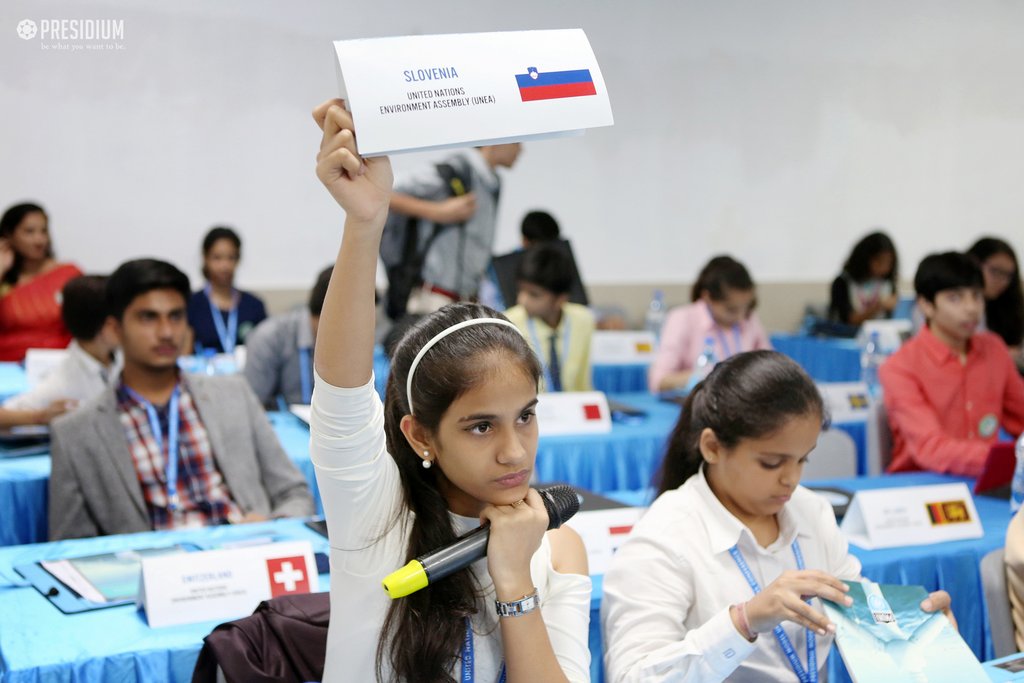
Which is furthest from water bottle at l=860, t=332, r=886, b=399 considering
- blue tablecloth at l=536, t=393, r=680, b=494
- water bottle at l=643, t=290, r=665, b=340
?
blue tablecloth at l=536, t=393, r=680, b=494

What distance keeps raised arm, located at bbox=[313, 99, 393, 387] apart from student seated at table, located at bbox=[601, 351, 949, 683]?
688 mm

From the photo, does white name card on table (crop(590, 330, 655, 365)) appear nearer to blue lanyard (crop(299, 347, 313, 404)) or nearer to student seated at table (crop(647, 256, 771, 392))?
student seated at table (crop(647, 256, 771, 392))

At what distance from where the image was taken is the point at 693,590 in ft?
5.72

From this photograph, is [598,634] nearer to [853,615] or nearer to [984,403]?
[853,615]

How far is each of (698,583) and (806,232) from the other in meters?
6.83

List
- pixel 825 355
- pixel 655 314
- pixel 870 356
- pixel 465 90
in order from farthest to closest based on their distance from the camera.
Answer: pixel 655 314 < pixel 825 355 < pixel 870 356 < pixel 465 90

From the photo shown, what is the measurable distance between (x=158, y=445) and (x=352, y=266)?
65.5 inches

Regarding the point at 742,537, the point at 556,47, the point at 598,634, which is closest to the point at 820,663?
the point at 742,537

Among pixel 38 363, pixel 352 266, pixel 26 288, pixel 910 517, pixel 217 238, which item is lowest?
pixel 910 517

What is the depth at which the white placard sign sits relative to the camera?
7.25ft

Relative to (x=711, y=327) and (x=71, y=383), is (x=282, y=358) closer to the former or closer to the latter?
(x=71, y=383)

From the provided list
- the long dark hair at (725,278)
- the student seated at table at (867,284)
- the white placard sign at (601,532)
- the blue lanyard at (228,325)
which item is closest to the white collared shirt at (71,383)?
the white placard sign at (601,532)

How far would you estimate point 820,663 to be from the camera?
6.08ft

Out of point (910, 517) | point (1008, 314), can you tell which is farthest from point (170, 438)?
point (1008, 314)
